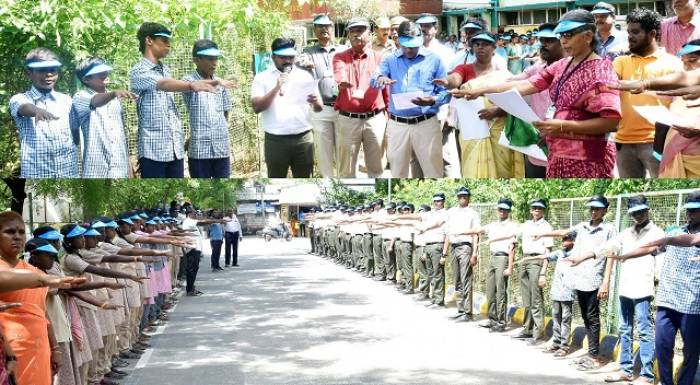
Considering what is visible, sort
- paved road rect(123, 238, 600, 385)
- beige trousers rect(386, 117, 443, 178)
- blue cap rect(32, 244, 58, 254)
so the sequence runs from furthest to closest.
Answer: paved road rect(123, 238, 600, 385)
blue cap rect(32, 244, 58, 254)
beige trousers rect(386, 117, 443, 178)

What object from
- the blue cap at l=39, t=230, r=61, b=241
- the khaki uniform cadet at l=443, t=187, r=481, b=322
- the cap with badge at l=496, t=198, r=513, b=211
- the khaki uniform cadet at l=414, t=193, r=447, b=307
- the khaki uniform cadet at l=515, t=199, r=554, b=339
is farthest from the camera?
the khaki uniform cadet at l=414, t=193, r=447, b=307

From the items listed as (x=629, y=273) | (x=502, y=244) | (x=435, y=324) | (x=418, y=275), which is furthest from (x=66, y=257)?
(x=418, y=275)

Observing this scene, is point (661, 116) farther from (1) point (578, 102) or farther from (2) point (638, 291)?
(2) point (638, 291)

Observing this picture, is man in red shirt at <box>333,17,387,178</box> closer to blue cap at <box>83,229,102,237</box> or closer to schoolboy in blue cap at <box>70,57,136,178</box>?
schoolboy in blue cap at <box>70,57,136,178</box>

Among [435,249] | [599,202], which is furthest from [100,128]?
[435,249]

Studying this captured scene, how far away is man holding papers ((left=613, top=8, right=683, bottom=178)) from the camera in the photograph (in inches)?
141

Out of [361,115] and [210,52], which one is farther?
[361,115]

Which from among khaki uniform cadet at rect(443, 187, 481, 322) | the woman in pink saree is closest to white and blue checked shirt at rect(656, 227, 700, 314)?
the woman in pink saree

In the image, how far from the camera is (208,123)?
448 cm

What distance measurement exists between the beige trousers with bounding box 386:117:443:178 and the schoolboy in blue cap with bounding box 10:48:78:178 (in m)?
1.55

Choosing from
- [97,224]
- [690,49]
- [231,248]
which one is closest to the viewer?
[690,49]

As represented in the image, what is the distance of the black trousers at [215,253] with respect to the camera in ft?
30.5

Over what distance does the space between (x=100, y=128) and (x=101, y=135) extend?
0.03 m

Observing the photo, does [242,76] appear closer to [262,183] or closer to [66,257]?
[262,183]
